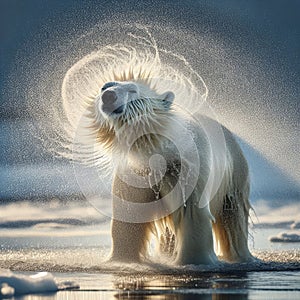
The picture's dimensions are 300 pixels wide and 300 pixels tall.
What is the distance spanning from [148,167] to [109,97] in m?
0.88

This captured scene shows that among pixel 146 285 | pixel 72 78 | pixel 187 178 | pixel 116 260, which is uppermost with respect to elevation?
pixel 72 78

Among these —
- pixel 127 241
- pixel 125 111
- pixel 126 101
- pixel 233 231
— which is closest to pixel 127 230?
pixel 127 241

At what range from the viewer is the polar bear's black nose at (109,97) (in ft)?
34.3

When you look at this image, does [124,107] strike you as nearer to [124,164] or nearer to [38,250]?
[124,164]

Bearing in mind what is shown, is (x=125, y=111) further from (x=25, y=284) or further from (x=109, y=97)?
(x=25, y=284)

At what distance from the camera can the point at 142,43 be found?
11.8 meters

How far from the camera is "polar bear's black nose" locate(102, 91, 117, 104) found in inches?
412

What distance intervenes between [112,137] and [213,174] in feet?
3.98

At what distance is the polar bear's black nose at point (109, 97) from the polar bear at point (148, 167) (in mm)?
10

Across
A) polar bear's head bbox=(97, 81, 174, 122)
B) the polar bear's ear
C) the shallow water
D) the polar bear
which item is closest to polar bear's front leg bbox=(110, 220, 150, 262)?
the polar bear

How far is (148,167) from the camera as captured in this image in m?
10.8

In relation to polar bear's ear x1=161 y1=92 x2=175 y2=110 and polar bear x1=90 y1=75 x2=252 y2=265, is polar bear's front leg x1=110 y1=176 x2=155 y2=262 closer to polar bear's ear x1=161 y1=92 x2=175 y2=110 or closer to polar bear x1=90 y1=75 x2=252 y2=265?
polar bear x1=90 y1=75 x2=252 y2=265

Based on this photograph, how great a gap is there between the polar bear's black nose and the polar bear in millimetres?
10

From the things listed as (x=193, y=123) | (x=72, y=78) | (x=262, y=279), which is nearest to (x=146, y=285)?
(x=262, y=279)
